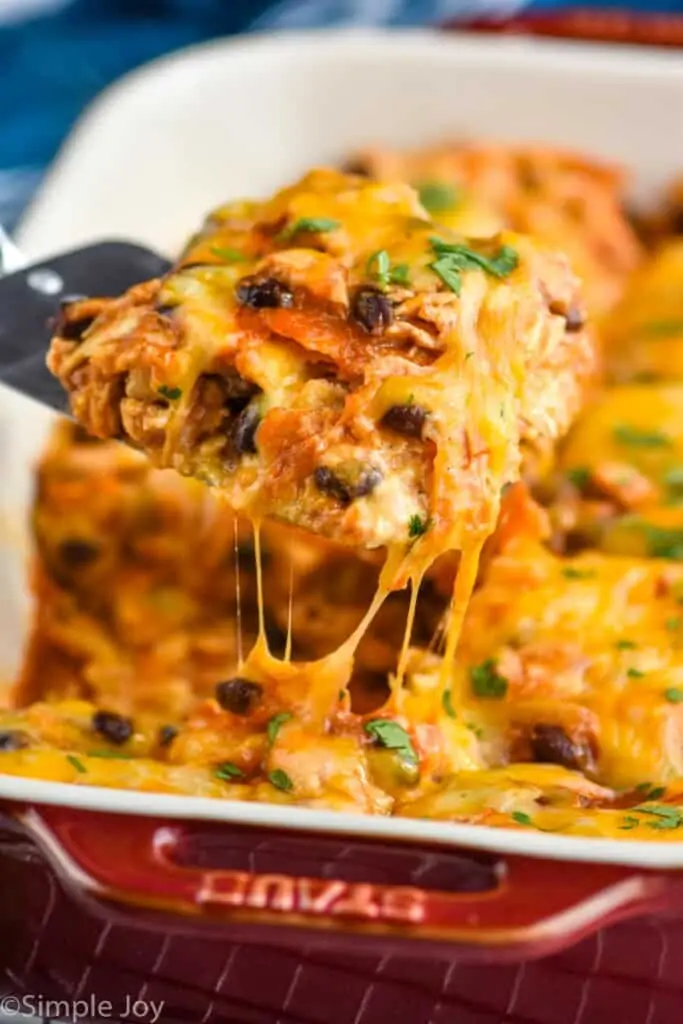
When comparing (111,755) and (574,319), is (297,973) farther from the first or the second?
(574,319)

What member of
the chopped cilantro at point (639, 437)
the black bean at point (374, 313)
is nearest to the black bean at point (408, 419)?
the black bean at point (374, 313)

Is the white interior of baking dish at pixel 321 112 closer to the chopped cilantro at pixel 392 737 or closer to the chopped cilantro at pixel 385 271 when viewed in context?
the chopped cilantro at pixel 385 271

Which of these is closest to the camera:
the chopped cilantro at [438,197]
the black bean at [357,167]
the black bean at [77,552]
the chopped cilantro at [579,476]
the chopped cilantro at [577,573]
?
the chopped cilantro at [577,573]

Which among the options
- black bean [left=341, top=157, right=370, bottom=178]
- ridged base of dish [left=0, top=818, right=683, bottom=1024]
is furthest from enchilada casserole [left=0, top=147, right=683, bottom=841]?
black bean [left=341, top=157, right=370, bottom=178]

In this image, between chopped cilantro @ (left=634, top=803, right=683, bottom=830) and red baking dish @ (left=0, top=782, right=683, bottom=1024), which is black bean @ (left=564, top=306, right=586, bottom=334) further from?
red baking dish @ (left=0, top=782, right=683, bottom=1024)

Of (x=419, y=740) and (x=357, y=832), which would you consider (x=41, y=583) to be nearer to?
(x=419, y=740)
